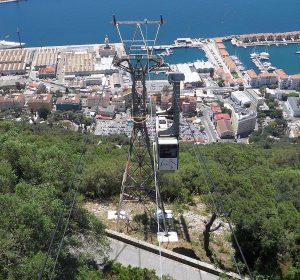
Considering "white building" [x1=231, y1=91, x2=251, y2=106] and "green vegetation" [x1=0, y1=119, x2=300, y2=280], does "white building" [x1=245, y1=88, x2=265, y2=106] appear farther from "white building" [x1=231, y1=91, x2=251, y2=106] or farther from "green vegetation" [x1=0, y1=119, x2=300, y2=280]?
"green vegetation" [x1=0, y1=119, x2=300, y2=280]

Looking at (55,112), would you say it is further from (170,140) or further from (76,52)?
(170,140)

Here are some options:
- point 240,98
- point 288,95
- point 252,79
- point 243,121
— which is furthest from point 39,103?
point 288,95

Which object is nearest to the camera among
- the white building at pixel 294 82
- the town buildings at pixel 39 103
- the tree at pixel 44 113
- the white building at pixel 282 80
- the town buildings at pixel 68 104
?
the tree at pixel 44 113

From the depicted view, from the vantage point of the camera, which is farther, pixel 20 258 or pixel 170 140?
pixel 170 140

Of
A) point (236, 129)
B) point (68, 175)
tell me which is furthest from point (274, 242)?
point (236, 129)

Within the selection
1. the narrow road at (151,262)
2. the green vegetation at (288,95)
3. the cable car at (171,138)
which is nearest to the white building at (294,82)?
the green vegetation at (288,95)

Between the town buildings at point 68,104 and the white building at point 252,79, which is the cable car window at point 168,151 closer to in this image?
the town buildings at point 68,104

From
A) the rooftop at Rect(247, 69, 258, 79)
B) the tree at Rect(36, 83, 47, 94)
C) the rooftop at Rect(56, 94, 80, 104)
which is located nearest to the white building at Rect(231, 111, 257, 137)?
the rooftop at Rect(247, 69, 258, 79)

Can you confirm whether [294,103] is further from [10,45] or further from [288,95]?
[10,45]
